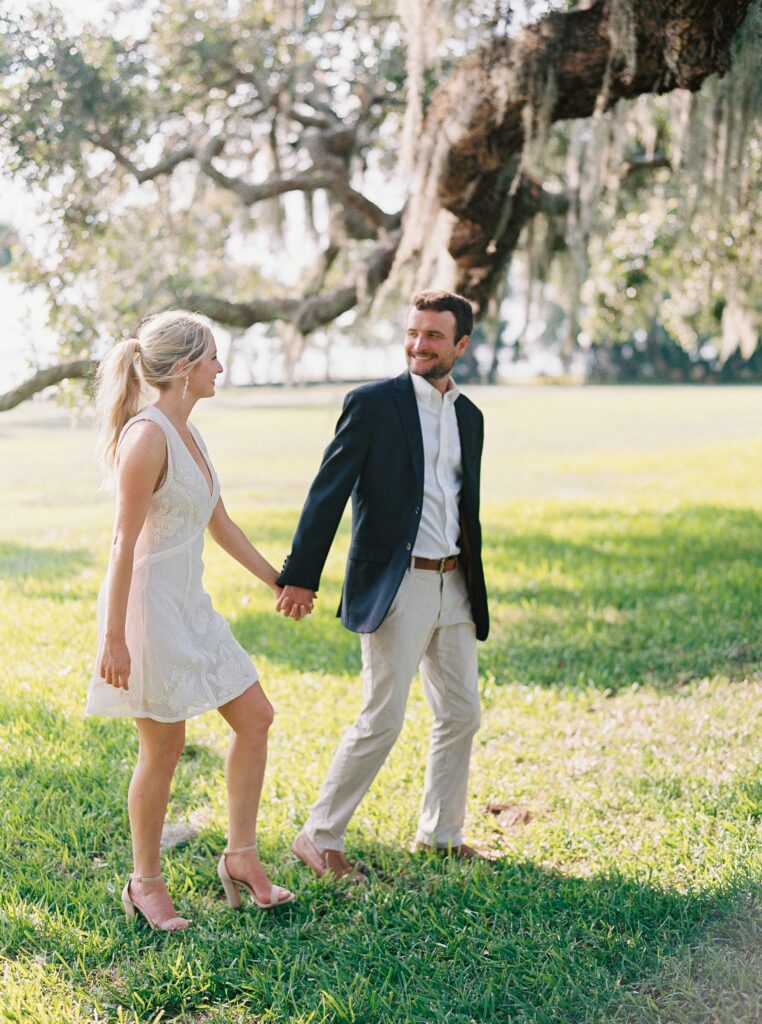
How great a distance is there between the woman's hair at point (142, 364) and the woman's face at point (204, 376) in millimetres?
18

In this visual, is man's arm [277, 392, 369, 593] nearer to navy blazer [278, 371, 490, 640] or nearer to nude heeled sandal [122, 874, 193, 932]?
navy blazer [278, 371, 490, 640]

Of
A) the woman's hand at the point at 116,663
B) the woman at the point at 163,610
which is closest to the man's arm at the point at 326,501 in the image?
the woman at the point at 163,610

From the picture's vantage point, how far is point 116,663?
305cm

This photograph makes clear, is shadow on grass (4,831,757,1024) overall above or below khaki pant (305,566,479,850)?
below

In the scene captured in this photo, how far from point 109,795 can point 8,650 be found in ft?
8.14

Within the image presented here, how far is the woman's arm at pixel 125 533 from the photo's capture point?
10.0ft

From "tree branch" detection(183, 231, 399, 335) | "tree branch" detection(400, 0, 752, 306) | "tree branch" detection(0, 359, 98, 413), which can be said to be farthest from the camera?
"tree branch" detection(183, 231, 399, 335)

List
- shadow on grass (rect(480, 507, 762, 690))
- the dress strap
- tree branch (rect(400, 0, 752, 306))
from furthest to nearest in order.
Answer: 1. shadow on grass (rect(480, 507, 762, 690))
2. tree branch (rect(400, 0, 752, 306))
3. the dress strap

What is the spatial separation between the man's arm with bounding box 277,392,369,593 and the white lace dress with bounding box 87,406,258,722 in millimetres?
472

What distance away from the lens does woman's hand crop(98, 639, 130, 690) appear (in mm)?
3049

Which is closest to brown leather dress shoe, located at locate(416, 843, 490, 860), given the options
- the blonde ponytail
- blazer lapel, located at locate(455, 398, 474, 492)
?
blazer lapel, located at locate(455, 398, 474, 492)

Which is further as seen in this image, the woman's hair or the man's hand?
the man's hand

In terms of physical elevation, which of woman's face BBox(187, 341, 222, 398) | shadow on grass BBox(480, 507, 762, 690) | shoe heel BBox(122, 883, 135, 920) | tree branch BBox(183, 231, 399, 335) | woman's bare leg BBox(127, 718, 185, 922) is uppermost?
tree branch BBox(183, 231, 399, 335)

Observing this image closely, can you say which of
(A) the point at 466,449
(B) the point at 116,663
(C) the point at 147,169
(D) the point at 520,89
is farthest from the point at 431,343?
(C) the point at 147,169
